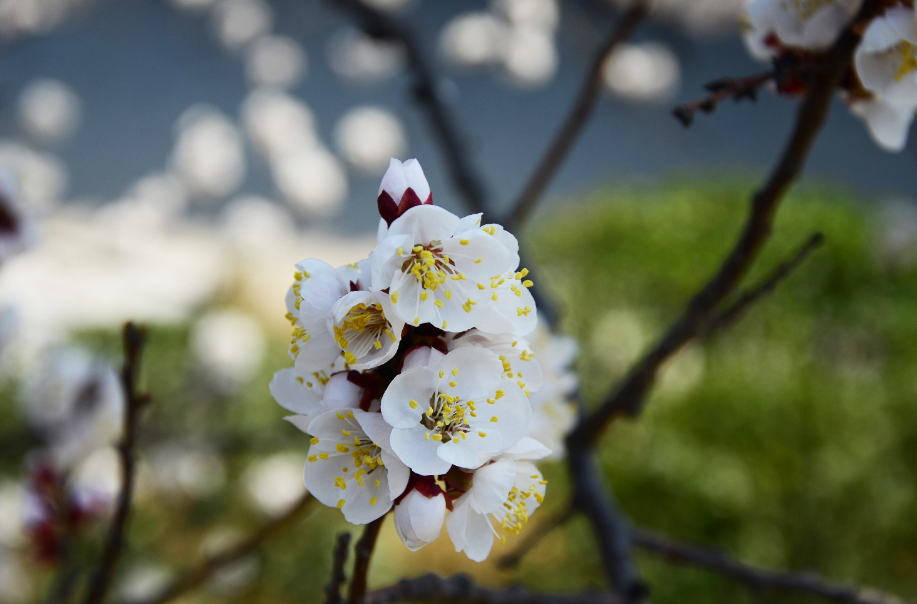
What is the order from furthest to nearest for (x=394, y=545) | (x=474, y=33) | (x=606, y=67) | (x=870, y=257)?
(x=474, y=33), (x=870, y=257), (x=394, y=545), (x=606, y=67)

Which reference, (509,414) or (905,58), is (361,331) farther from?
(905,58)

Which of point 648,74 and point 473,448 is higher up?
point 648,74

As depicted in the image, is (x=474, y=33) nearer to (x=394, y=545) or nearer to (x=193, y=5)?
(x=193, y=5)

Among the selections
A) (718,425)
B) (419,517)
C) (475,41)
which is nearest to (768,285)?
(419,517)

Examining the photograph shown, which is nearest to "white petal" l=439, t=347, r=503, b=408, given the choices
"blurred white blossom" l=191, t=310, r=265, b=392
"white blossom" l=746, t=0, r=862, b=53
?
"white blossom" l=746, t=0, r=862, b=53

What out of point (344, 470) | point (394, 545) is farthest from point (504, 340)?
point (394, 545)

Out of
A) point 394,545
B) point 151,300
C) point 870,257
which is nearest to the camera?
point 394,545
